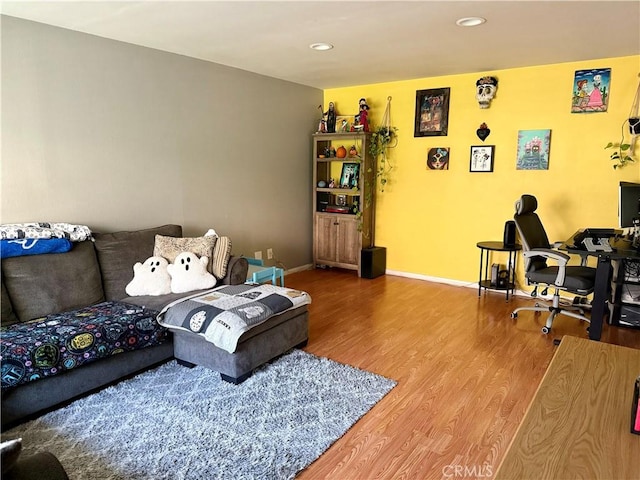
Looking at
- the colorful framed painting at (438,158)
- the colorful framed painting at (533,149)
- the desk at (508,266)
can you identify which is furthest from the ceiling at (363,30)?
the desk at (508,266)

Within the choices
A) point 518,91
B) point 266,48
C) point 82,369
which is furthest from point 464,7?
point 82,369

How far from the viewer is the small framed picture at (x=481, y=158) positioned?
4.56m

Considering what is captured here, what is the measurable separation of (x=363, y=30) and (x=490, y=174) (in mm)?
2266

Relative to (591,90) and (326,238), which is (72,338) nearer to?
(326,238)

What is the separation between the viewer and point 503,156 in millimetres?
4496

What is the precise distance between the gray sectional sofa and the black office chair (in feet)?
7.53

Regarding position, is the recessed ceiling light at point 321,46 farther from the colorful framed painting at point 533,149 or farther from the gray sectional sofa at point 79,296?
the colorful framed painting at point 533,149

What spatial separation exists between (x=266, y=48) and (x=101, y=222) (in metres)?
1.96

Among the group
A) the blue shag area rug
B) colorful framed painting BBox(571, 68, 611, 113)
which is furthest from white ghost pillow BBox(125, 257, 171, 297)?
colorful framed painting BBox(571, 68, 611, 113)

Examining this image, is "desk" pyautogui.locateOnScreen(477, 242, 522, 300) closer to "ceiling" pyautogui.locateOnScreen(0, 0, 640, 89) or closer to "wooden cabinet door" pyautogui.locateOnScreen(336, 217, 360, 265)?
"wooden cabinet door" pyautogui.locateOnScreen(336, 217, 360, 265)

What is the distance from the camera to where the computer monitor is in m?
3.39

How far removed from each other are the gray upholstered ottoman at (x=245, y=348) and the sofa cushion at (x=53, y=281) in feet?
2.32

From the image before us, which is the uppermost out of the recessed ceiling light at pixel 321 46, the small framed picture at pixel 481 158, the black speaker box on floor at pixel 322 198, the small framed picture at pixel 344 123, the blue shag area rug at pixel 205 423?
the recessed ceiling light at pixel 321 46

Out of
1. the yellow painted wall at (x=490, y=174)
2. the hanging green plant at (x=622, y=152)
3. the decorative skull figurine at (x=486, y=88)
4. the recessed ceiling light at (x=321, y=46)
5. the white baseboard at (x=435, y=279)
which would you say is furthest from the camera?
the white baseboard at (x=435, y=279)
